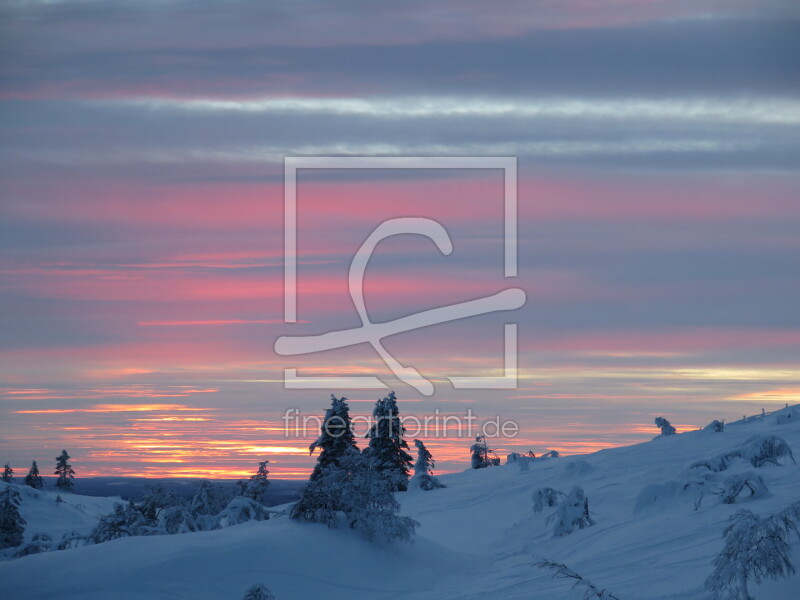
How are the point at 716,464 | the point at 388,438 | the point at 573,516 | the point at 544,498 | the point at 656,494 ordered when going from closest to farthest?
1. the point at 656,494
2. the point at 716,464
3. the point at 573,516
4. the point at 544,498
5. the point at 388,438

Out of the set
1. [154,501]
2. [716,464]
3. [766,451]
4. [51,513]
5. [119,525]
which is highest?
[766,451]

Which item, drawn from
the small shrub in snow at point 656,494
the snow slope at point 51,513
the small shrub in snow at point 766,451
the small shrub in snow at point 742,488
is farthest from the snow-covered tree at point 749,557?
the snow slope at point 51,513

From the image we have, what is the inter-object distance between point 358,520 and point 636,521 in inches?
379

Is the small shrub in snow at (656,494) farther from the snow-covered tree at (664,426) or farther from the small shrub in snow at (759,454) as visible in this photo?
the snow-covered tree at (664,426)

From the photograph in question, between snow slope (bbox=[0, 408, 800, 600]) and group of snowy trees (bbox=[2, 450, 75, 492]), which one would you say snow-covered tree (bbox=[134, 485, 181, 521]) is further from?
group of snowy trees (bbox=[2, 450, 75, 492])

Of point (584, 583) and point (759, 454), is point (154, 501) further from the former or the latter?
point (759, 454)

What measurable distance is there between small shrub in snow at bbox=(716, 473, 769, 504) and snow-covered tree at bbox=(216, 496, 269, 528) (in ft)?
58.3

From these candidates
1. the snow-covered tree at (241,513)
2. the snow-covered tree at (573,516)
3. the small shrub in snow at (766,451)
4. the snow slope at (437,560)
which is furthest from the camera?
the snow-covered tree at (241,513)

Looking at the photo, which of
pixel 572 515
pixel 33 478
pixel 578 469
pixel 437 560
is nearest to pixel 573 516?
pixel 572 515

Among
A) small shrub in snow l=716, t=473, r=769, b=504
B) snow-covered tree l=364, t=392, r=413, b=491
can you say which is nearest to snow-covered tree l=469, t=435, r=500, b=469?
snow-covered tree l=364, t=392, r=413, b=491

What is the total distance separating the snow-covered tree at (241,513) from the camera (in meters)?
34.7

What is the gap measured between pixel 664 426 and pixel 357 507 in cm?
2760

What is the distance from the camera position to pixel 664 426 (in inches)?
2063

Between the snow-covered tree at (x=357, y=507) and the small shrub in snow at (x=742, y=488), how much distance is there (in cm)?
1080
